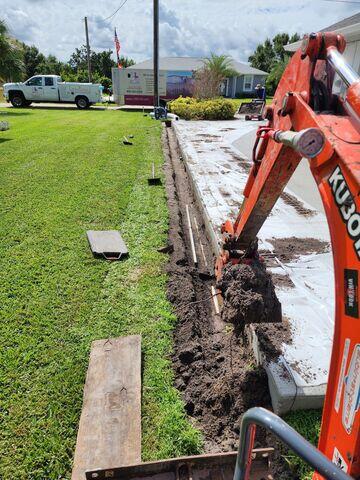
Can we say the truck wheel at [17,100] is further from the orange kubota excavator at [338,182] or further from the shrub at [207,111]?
the orange kubota excavator at [338,182]

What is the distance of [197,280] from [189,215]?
2.60m

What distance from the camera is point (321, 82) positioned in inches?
85.2

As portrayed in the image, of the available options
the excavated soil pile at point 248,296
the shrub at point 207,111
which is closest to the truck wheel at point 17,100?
the shrub at point 207,111

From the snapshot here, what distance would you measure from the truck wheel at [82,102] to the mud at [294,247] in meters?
25.7

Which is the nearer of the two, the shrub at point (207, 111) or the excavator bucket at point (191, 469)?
the excavator bucket at point (191, 469)

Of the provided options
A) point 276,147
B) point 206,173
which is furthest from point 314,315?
point 206,173

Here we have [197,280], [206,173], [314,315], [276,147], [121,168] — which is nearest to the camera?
[276,147]

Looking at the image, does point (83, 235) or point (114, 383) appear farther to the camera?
point (83, 235)

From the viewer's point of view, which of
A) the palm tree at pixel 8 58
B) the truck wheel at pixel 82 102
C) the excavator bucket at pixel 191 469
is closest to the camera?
the excavator bucket at pixel 191 469

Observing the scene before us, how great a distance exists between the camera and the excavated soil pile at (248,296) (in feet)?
11.8

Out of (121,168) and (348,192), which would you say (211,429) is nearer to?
(348,192)

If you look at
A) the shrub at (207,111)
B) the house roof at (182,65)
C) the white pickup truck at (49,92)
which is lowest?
the shrub at (207,111)

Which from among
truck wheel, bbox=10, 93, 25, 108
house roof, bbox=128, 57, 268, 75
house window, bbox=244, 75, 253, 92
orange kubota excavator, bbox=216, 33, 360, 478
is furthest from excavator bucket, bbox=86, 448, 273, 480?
house window, bbox=244, 75, 253, 92

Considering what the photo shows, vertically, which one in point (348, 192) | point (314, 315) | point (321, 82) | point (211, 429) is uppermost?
point (321, 82)
